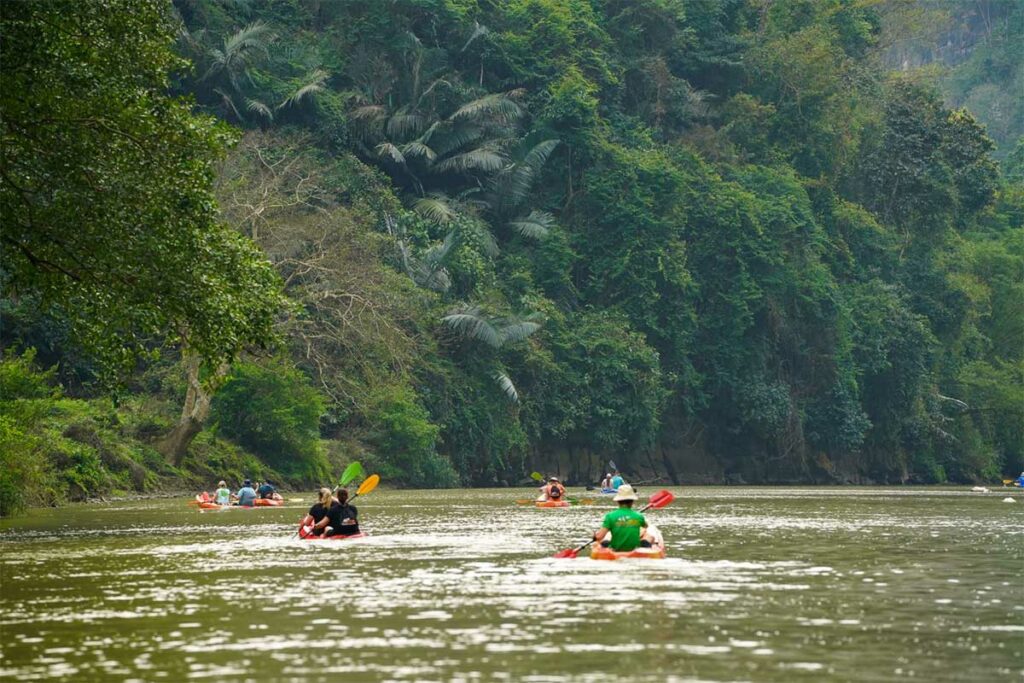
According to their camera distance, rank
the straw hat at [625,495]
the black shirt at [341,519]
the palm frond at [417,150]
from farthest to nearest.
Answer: the palm frond at [417,150] < the black shirt at [341,519] < the straw hat at [625,495]

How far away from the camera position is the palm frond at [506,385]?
60.0 m

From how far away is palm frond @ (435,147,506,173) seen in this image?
67250 mm

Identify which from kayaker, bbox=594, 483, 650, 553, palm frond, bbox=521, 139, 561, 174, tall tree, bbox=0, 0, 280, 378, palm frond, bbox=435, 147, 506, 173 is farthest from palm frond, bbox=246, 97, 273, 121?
kayaker, bbox=594, 483, 650, 553

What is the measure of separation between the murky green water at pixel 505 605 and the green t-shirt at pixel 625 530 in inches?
19.5

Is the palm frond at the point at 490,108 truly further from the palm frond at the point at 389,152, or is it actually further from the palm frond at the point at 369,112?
the palm frond at the point at 389,152

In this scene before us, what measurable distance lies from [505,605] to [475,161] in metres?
50.9

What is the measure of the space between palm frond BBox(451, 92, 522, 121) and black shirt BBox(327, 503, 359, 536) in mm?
40738

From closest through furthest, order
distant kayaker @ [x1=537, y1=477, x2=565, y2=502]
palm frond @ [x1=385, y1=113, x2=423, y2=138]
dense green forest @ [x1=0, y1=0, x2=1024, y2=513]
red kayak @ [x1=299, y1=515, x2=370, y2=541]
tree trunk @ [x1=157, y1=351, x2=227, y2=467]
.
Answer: red kayak @ [x1=299, y1=515, x2=370, y2=541] < distant kayaker @ [x1=537, y1=477, x2=565, y2=502] < tree trunk @ [x1=157, y1=351, x2=227, y2=467] < dense green forest @ [x1=0, y1=0, x2=1024, y2=513] < palm frond @ [x1=385, y1=113, x2=423, y2=138]

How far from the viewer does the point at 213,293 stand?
89.0 feet

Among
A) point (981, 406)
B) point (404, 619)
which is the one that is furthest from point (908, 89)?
point (404, 619)

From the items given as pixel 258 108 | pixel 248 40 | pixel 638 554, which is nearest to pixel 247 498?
pixel 638 554

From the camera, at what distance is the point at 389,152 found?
66000 mm

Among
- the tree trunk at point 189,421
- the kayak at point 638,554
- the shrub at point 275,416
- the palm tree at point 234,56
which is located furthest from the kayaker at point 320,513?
the palm tree at point 234,56

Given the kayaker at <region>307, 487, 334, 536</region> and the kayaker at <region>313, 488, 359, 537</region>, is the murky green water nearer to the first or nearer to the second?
the kayaker at <region>313, 488, 359, 537</region>
